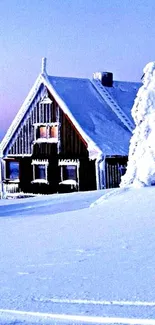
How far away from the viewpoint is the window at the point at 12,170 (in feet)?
93.2

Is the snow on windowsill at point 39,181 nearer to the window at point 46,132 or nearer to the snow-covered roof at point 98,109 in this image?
the window at point 46,132

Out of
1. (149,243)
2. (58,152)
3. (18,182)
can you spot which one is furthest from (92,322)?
(18,182)

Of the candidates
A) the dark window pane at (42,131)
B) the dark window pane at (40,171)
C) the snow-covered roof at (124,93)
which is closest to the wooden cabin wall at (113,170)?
the snow-covered roof at (124,93)

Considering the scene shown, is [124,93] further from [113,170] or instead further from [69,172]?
[113,170]

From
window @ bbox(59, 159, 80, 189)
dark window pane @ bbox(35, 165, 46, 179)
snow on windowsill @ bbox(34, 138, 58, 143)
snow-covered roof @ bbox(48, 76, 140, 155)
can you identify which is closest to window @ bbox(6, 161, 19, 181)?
dark window pane @ bbox(35, 165, 46, 179)

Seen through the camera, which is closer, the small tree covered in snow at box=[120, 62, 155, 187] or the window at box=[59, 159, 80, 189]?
the small tree covered in snow at box=[120, 62, 155, 187]

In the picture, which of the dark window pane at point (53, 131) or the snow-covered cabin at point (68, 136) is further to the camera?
the dark window pane at point (53, 131)

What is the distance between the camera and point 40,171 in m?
27.1

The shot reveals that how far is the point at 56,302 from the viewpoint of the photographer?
5.43 metres

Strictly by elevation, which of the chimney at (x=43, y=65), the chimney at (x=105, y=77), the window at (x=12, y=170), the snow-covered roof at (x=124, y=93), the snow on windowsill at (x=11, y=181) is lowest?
the snow on windowsill at (x=11, y=181)

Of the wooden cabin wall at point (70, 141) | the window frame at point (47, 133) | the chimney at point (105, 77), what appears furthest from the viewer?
the chimney at point (105, 77)

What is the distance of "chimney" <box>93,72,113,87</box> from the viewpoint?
27516mm

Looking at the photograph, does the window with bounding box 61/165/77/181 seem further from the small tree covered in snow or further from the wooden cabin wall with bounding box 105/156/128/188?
the small tree covered in snow

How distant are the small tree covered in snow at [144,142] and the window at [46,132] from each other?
35.9ft
